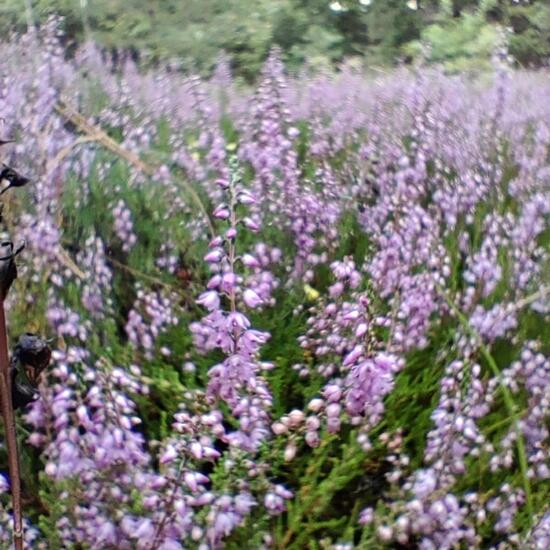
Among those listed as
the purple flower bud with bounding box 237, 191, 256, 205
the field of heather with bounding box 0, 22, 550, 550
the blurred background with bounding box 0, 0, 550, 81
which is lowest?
the field of heather with bounding box 0, 22, 550, 550

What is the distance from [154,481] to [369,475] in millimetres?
538

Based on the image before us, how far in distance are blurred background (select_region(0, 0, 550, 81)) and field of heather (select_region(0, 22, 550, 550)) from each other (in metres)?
0.13

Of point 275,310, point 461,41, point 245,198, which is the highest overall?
point 245,198

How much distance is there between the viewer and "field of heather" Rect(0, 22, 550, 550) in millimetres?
1294

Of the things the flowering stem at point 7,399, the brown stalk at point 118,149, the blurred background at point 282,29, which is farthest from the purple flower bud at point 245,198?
the blurred background at point 282,29

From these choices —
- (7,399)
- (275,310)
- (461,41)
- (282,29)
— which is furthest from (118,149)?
(461,41)

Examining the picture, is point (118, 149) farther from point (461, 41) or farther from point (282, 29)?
point (461, 41)

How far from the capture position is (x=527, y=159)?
2428mm

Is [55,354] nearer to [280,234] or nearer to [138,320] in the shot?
[138,320]

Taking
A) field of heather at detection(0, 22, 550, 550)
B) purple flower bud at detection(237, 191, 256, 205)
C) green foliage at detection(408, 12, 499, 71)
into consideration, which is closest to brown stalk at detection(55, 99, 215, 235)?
field of heather at detection(0, 22, 550, 550)

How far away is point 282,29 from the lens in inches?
118

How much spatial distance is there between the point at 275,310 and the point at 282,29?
1.43 meters

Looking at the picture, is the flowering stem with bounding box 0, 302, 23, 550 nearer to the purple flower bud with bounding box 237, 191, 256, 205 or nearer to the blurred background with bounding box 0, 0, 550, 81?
the purple flower bud with bounding box 237, 191, 256, 205

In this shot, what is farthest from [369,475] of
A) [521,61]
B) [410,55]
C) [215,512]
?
[521,61]
